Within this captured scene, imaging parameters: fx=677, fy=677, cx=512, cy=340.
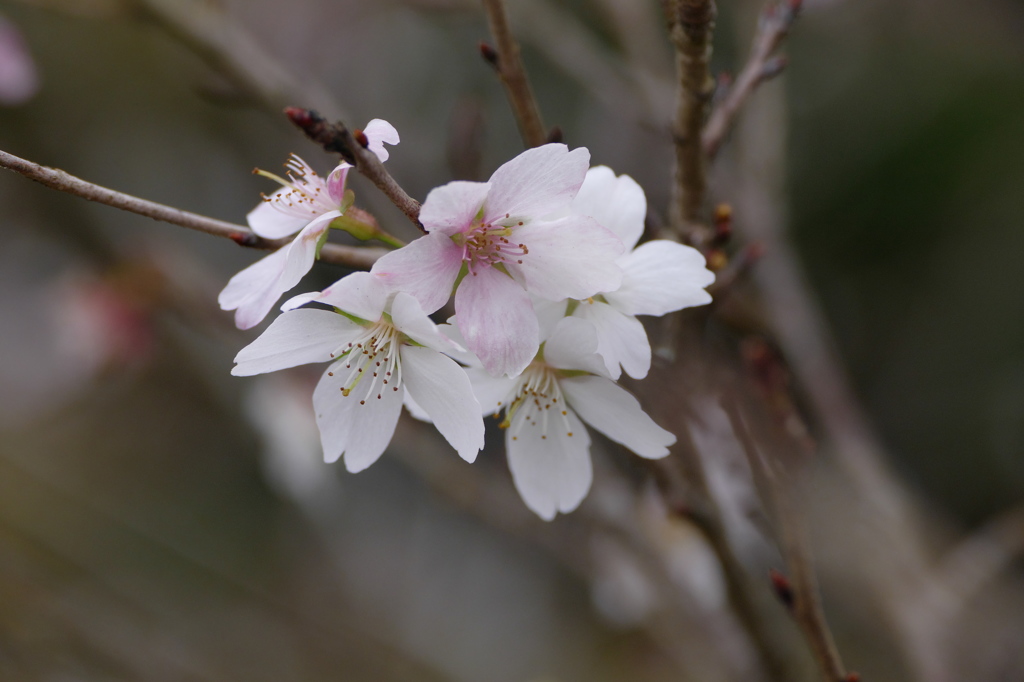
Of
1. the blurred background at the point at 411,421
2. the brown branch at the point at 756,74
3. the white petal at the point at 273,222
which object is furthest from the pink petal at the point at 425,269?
the blurred background at the point at 411,421

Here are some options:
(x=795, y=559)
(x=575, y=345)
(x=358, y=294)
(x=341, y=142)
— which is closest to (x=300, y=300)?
(x=358, y=294)

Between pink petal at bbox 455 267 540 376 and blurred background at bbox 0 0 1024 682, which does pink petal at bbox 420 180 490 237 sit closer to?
pink petal at bbox 455 267 540 376

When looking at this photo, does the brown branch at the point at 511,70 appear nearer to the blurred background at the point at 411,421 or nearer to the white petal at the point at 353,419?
the white petal at the point at 353,419

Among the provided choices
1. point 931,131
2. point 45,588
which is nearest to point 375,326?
point 45,588

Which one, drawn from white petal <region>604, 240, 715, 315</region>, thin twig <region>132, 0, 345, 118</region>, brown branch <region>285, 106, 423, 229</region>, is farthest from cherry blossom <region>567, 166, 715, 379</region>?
thin twig <region>132, 0, 345, 118</region>

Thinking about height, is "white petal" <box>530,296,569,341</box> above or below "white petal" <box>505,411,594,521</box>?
above

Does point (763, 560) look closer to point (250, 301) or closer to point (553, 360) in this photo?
point (553, 360)
